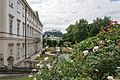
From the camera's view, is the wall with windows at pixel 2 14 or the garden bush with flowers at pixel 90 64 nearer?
the garden bush with flowers at pixel 90 64

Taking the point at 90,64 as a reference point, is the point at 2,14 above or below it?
above

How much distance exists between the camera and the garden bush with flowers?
587cm

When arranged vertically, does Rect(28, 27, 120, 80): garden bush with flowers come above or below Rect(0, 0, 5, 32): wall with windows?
below

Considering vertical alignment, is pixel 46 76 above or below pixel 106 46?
below

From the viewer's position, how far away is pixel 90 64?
6.00 meters

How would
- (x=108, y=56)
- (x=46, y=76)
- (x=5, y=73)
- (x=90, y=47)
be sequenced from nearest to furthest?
(x=108, y=56), (x=46, y=76), (x=90, y=47), (x=5, y=73)

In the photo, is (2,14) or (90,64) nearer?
(90,64)

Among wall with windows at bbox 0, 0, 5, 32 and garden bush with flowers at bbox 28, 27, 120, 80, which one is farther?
wall with windows at bbox 0, 0, 5, 32

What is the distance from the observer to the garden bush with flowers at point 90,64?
5.87 m

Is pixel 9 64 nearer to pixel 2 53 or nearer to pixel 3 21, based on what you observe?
pixel 2 53

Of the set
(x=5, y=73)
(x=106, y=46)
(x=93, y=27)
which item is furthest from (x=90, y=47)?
(x=93, y=27)

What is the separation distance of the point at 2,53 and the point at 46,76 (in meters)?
19.8

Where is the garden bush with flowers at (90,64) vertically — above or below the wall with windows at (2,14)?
below

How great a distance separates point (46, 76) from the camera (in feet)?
21.7
